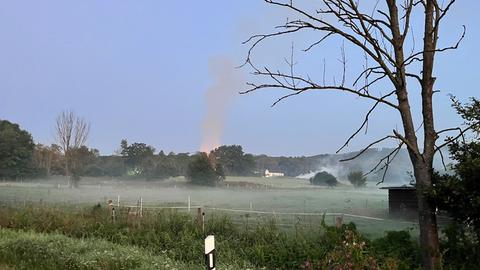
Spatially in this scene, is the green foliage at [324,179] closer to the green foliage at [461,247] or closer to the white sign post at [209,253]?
the green foliage at [461,247]

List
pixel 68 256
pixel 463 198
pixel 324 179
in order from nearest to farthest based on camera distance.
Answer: pixel 463 198 < pixel 68 256 < pixel 324 179

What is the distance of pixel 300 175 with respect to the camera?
236ft

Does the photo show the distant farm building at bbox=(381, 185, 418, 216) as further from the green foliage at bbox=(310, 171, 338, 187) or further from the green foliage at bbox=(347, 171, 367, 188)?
the green foliage at bbox=(310, 171, 338, 187)

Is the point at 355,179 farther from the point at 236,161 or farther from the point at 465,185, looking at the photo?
the point at 465,185

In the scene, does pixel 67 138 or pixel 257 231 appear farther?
pixel 67 138

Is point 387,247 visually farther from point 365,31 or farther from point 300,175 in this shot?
point 300,175

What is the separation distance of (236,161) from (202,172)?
524 inches

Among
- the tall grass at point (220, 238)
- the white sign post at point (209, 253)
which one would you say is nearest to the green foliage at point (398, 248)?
the tall grass at point (220, 238)

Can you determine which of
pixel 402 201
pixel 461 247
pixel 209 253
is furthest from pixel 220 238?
pixel 402 201

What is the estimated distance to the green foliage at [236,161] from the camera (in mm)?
68562

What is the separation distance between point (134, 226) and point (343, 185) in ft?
143

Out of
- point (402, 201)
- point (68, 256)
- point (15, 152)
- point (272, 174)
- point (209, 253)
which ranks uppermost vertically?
point (15, 152)

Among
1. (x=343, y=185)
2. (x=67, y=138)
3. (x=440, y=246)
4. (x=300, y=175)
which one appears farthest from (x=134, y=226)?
(x=300, y=175)

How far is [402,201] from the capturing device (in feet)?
81.9
